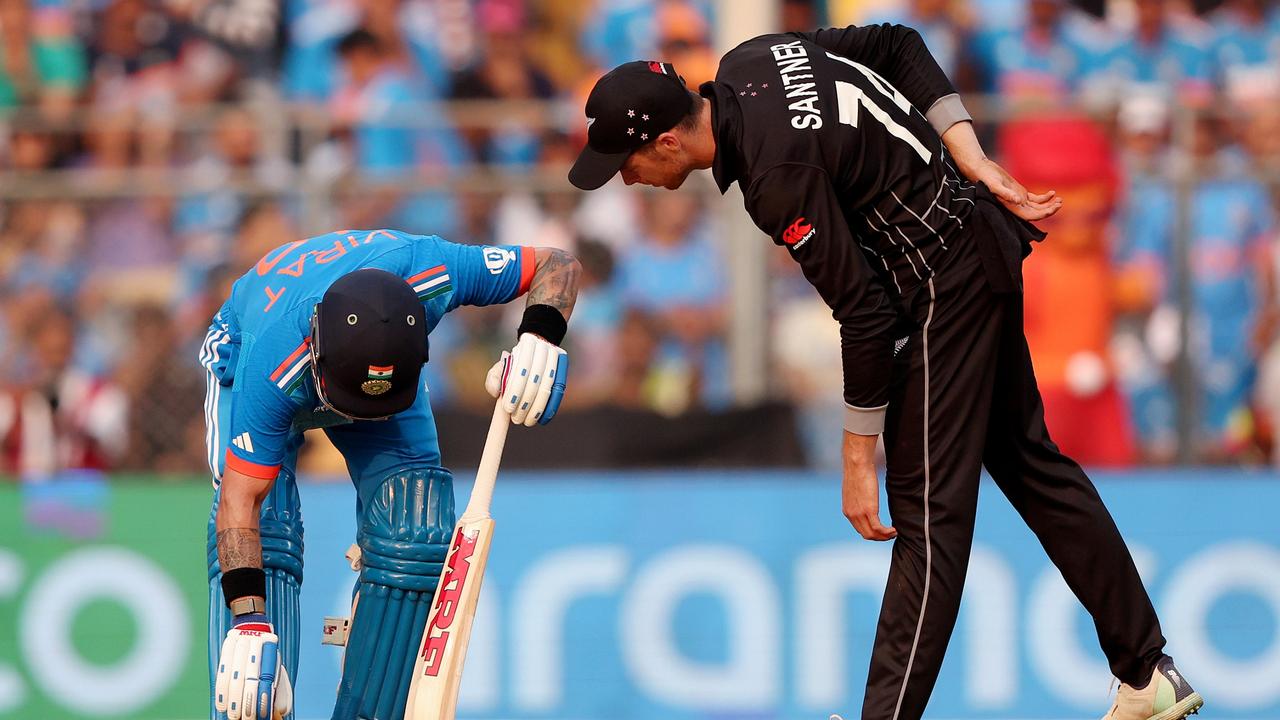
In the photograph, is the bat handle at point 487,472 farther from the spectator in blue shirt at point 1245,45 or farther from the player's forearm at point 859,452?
the spectator in blue shirt at point 1245,45

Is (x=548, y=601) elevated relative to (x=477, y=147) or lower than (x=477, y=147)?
lower

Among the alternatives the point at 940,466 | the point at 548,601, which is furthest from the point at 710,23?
the point at 940,466

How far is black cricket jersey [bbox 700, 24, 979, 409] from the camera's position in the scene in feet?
16.6

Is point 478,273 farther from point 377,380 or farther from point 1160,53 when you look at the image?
point 1160,53

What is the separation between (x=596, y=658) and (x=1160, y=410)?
10.2ft

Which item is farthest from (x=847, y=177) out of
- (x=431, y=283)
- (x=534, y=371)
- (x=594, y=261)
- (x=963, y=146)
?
(x=594, y=261)

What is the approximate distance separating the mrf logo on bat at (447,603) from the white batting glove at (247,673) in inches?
17.9

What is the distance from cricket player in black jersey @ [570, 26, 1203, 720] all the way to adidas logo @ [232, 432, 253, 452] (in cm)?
130

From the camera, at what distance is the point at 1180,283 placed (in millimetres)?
8773

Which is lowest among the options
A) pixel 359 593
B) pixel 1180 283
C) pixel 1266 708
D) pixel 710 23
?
pixel 1266 708

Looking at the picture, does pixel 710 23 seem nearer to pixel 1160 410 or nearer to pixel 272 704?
pixel 1160 410

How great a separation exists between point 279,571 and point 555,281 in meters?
1.30

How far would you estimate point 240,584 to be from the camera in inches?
205

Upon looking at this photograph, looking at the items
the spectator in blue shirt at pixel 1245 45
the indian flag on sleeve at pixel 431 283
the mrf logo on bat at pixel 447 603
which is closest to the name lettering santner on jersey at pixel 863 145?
the indian flag on sleeve at pixel 431 283
